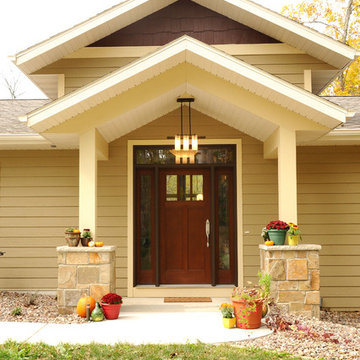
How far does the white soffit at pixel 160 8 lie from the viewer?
7.37 meters

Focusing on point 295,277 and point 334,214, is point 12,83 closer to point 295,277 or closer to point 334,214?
point 334,214

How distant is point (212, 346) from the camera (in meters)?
4.69

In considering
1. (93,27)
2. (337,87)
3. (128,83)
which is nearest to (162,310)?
(128,83)

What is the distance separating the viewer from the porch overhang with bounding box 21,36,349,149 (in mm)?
6129

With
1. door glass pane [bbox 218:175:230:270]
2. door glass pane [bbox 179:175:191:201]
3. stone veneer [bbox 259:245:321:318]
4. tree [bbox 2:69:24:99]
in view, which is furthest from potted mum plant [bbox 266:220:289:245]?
tree [bbox 2:69:24:99]

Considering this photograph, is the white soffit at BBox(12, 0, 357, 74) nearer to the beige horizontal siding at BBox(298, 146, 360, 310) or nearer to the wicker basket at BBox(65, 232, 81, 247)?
the beige horizontal siding at BBox(298, 146, 360, 310)

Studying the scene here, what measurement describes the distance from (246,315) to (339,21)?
48.5 feet

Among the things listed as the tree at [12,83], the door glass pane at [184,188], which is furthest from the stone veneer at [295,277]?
the tree at [12,83]

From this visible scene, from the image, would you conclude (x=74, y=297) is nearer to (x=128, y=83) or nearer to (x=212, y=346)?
(x=212, y=346)

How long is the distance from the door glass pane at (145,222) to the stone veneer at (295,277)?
269cm

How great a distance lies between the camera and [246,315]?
17.9ft

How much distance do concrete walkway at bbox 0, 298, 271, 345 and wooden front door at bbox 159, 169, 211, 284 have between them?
173 centimetres

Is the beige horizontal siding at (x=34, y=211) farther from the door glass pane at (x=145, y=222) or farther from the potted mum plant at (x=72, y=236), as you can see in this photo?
the potted mum plant at (x=72, y=236)

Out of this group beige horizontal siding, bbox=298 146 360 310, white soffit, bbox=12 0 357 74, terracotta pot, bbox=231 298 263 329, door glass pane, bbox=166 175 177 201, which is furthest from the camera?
door glass pane, bbox=166 175 177 201
